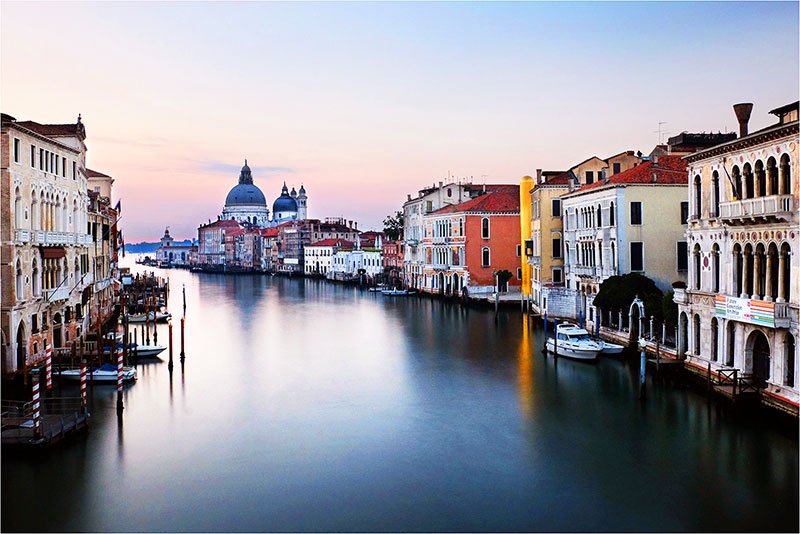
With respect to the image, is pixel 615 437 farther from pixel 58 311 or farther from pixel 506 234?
pixel 506 234

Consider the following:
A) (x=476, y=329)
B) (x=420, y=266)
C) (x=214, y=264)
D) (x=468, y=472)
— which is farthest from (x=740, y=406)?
(x=214, y=264)

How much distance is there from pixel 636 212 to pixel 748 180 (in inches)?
342

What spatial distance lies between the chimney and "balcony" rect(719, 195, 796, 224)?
211 centimetres

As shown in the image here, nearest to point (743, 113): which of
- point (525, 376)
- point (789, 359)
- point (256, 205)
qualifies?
point (789, 359)

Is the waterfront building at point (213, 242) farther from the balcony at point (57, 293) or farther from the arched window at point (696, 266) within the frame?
the arched window at point (696, 266)

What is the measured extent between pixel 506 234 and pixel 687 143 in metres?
13.3

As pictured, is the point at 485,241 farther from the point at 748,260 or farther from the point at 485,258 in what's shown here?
the point at 748,260

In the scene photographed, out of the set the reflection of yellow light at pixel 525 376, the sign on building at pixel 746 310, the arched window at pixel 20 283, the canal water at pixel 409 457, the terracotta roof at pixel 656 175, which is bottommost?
the canal water at pixel 409 457

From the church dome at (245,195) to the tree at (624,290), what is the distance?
375ft

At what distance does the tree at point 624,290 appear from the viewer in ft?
70.5

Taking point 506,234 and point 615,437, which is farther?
point 506,234

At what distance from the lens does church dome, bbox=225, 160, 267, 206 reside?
437ft

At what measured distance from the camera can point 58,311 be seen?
2014 cm

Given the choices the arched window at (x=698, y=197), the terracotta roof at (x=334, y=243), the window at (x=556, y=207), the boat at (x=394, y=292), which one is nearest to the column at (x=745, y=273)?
the arched window at (x=698, y=197)
